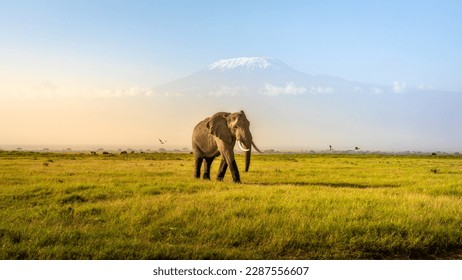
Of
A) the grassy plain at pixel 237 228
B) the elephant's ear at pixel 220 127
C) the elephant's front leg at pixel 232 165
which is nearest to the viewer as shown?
the grassy plain at pixel 237 228

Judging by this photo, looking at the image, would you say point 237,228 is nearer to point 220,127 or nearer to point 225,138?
point 225,138

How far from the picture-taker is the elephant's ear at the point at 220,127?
20375mm

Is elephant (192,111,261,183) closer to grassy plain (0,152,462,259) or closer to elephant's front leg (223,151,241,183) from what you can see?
elephant's front leg (223,151,241,183)

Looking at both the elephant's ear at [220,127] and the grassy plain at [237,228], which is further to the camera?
the elephant's ear at [220,127]

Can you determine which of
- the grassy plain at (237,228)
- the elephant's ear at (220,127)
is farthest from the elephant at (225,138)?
the grassy plain at (237,228)

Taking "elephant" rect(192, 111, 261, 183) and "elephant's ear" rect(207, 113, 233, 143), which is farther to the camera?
"elephant's ear" rect(207, 113, 233, 143)

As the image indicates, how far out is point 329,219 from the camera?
1046cm

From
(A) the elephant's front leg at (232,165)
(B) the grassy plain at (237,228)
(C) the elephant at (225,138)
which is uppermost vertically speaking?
(C) the elephant at (225,138)

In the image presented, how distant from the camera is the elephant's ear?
20.4 m

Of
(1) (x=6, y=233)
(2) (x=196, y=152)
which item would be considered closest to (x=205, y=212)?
(1) (x=6, y=233)

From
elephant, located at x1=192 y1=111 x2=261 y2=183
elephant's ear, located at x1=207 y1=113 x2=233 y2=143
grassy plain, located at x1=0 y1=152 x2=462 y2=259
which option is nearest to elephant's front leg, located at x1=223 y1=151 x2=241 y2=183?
elephant, located at x1=192 y1=111 x2=261 y2=183

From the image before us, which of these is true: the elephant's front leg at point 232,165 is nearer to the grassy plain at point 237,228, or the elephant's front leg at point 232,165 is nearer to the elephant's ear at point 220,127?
the elephant's ear at point 220,127

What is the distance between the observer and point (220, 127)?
20547 millimetres

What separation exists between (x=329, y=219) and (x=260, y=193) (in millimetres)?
4965
